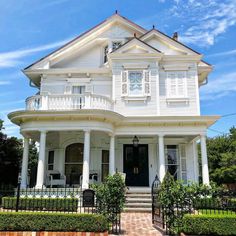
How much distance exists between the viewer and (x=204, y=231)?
713 cm

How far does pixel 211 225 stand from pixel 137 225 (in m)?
2.69

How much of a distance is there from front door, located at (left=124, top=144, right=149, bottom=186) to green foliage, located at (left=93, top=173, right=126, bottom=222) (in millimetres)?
7746

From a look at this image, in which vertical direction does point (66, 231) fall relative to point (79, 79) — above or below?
below

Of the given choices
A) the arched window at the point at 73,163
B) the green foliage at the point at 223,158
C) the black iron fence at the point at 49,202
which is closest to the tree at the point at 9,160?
the arched window at the point at 73,163

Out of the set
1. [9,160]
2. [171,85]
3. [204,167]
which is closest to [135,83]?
[171,85]

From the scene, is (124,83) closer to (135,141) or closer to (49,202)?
(135,141)

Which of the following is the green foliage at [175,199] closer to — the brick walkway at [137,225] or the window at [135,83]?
the brick walkway at [137,225]

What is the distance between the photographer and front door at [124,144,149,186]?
52.0ft

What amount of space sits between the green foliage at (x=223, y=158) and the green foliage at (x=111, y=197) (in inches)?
809

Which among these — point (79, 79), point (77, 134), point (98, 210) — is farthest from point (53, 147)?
point (98, 210)

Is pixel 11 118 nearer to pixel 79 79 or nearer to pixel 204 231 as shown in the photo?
pixel 79 79

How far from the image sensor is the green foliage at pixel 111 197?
810cm

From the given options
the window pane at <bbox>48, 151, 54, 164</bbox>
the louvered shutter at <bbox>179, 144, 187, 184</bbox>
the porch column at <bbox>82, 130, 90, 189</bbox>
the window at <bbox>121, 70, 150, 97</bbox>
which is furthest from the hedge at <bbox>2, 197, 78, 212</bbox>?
the louvered shutter at <bbox>179, 144, 187, 184</bbox>

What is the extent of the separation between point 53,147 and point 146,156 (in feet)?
18.2
